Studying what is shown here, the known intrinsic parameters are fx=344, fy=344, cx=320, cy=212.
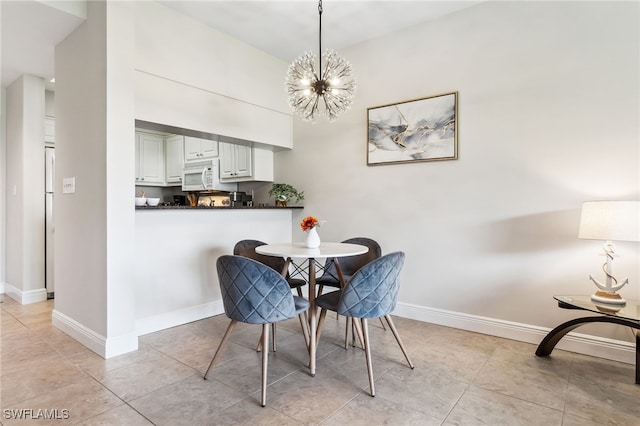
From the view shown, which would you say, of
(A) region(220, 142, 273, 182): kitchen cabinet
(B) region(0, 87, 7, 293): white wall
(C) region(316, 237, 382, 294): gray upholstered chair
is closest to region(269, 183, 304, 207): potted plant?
(A) region(220, 142, 273, 182): kitchen cabinet

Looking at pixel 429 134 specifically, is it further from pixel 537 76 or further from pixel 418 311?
pixel 418 311

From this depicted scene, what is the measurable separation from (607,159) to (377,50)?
7.47 feet

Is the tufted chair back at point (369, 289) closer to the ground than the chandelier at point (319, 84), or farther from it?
closer to the ground

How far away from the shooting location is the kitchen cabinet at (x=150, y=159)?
5.64 metres

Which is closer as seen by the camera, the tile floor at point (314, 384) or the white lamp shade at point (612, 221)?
the tile floor at point (314, 384)

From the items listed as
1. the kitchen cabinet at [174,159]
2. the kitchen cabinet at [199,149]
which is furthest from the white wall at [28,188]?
the kitchen cabinet at [174,159]

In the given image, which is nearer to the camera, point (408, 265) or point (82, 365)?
point (82, 365)

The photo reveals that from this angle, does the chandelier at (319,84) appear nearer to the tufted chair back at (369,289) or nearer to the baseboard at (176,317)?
the tufted chair back at (369,289)

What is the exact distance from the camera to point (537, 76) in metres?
2.75

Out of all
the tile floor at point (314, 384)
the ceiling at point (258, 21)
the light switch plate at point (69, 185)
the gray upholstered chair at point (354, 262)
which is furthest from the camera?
the gray upholstered chair at point (354, 262)

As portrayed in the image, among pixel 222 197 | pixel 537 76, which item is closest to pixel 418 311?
pixel 537 76

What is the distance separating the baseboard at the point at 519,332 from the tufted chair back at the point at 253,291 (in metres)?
1.79

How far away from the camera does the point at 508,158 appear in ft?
9.45

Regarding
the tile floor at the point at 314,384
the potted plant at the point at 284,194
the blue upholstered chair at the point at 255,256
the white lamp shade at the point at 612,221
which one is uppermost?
the potted plant at the point at 284,194
